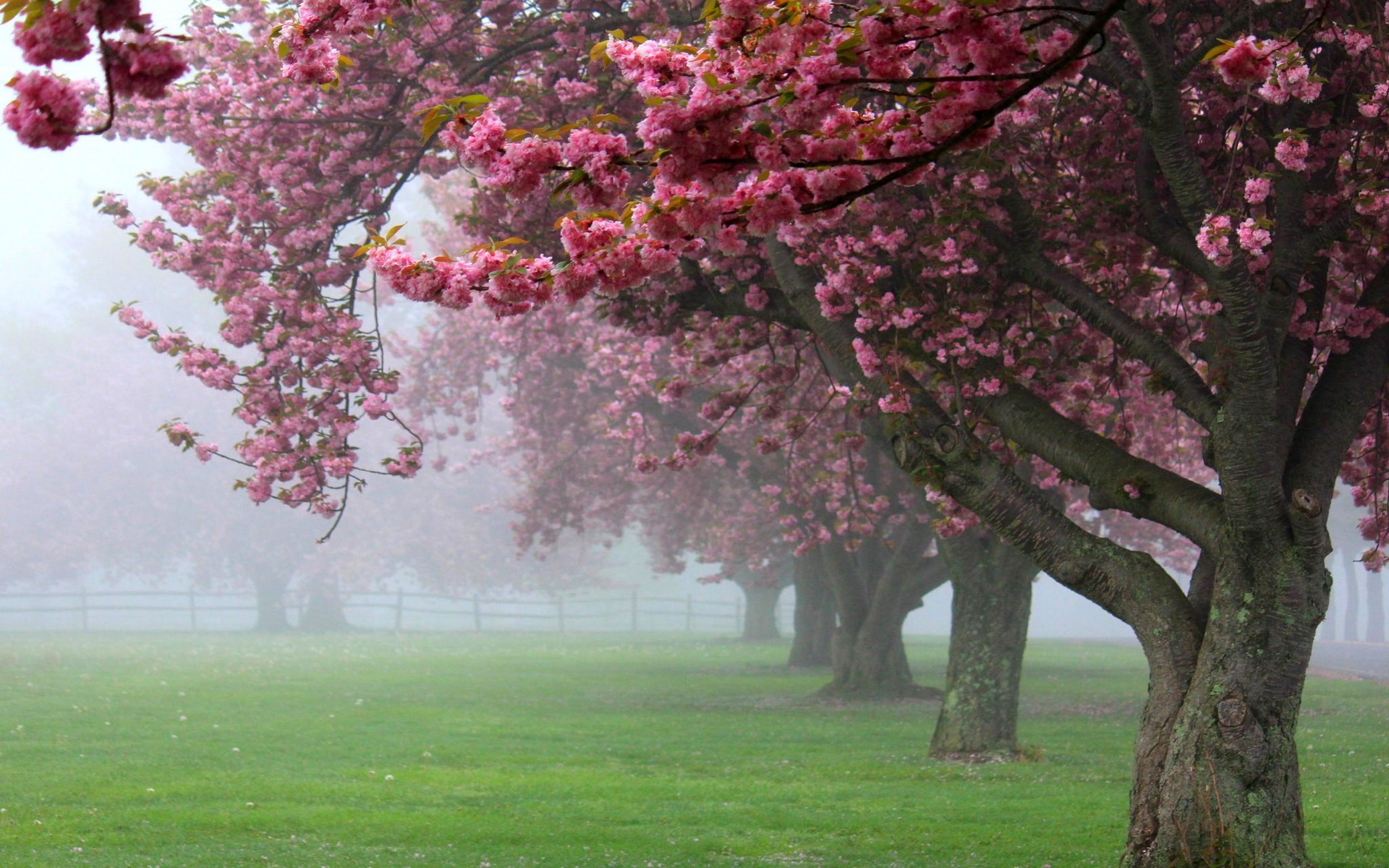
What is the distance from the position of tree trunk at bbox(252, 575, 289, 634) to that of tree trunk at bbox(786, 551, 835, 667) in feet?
107

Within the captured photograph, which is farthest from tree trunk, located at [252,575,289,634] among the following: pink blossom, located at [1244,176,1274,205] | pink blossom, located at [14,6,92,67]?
pink blossom, located at [14,6,92,67]

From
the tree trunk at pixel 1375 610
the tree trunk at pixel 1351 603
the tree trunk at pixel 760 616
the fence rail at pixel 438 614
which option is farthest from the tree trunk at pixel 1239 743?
the fence rail at pixel 438 614

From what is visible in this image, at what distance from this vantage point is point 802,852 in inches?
391

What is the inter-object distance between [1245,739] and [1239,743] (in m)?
0.04

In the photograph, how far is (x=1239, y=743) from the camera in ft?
25.3

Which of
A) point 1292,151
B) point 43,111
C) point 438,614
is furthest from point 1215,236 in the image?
point 438,614

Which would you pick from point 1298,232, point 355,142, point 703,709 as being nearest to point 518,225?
point 355,142

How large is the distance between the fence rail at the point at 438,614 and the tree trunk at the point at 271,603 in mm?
1565

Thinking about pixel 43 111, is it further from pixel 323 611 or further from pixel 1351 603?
pixel 1351 603

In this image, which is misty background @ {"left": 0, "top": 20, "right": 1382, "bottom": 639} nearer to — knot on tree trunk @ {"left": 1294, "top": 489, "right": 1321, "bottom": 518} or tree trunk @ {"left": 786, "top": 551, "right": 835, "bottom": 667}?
tree trunk @ {"left": 786, "top": 551, "right": 835, "bottom": 667}

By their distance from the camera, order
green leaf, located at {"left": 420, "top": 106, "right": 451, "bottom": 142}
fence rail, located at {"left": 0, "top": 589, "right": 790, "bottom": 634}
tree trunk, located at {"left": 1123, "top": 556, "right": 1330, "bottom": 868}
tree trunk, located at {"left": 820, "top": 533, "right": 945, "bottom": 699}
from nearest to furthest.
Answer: green leaf, located at {"left": 420, "top": 106, "right": 451, "bottom": 142}
tree trunk, located at {"left": 1123, "top": 556, "right": 1330, "bottom": 868}
tree trunk, located at {"left": 820, "top": 533, "right": 945, "bottom": 699}
fence rail, located at {"left": 0, "top": 589, "right": 790, "bottom": 634}

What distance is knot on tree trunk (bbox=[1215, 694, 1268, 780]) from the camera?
25.3 ft

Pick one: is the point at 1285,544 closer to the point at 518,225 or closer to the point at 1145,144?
the point at 1145,144

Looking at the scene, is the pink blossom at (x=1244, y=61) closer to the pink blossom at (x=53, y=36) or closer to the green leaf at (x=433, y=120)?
the green leaf at (x=433, y=120)
